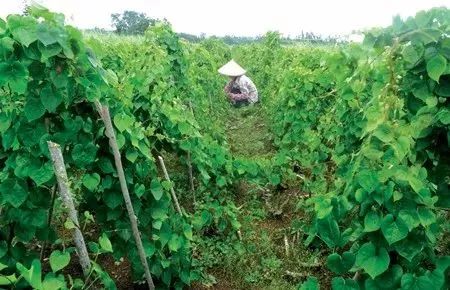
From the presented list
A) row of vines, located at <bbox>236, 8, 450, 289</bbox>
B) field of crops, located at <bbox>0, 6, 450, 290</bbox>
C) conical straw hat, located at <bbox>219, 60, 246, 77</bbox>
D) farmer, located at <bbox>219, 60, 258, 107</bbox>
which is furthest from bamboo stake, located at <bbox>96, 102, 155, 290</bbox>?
farmer, located at <bbox>219, 60, 258, 107</bbox>

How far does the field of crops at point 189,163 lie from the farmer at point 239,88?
26.6ft

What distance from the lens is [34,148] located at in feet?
8.00

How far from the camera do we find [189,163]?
15.9 ft

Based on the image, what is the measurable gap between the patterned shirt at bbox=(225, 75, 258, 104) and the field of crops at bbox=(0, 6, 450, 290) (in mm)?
8220

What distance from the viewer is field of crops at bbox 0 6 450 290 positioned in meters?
1.81

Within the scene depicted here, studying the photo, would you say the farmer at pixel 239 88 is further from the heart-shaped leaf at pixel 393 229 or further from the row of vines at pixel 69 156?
the heart-shaped leaf at pixel 393 229

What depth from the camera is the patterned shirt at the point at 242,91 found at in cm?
1309

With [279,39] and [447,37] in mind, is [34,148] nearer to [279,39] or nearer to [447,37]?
[447,37]

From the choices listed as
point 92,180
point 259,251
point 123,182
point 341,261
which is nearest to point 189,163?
point 259,251

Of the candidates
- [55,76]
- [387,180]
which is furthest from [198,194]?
[387,180]

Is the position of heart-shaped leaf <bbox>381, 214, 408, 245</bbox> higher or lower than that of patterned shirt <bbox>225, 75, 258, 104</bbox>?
higher

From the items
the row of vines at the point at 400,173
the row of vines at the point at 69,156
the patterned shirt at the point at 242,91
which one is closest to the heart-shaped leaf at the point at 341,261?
the row of vines at the point at 400,173

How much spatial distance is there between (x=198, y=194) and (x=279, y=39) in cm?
1156

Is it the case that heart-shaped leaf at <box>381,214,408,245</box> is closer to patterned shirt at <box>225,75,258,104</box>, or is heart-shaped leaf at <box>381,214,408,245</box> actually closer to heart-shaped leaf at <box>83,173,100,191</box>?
heart-shaped leaf at <box>83,173,100,191</box>
